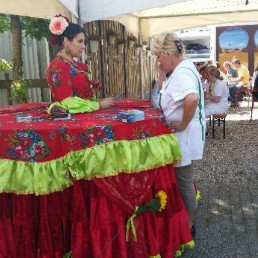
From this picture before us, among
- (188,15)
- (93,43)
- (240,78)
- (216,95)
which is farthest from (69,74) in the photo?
(240,78)

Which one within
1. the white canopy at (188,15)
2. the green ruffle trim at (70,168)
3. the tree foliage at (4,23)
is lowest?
the green ruffle trim at (70,168)

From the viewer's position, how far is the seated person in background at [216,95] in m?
6.76

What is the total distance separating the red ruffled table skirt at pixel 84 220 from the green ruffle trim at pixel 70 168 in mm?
111

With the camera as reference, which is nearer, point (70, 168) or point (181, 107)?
point (70, 168)

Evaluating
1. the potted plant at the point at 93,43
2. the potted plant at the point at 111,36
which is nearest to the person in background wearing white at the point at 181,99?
the potted plant at the point at 93,43

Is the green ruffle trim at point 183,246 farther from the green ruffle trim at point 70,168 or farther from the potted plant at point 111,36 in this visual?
the potted plant at point 111,36

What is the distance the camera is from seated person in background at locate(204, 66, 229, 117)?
6759mm

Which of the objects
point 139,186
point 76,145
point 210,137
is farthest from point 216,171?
point 76,145

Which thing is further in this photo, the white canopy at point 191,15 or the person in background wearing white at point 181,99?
the white canopy at point 191,15

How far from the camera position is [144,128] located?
2.49 meters

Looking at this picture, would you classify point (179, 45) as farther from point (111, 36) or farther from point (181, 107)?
point (111, 36)

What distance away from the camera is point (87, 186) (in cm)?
253

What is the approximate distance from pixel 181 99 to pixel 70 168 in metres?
0.90

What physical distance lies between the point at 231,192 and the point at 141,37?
5525 mm
